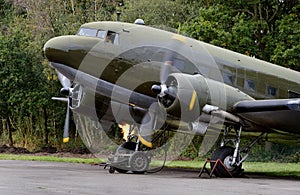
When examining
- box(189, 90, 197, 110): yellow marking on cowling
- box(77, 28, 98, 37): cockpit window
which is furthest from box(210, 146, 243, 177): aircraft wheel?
box(77, 28, 98, 37): cockpit window

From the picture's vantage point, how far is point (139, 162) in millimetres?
15820

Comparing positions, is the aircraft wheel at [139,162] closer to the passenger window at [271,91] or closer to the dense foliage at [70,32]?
the passenger window at [271,91]

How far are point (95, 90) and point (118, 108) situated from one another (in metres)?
1.74

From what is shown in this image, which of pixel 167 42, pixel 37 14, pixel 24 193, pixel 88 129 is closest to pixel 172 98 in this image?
pixel 167 42

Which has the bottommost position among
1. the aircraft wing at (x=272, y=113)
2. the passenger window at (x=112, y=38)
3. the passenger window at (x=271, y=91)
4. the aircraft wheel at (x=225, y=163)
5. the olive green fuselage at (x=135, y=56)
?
the aircraft wheel at (x=225, y=163)

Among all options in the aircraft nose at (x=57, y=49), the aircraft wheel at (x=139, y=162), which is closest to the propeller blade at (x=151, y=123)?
the aircraft wheel at (x=139, y=162)

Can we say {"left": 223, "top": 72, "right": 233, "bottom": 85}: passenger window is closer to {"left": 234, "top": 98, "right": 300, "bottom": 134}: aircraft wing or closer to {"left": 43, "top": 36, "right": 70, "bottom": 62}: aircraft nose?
{"left": 234, "top": 98, "right": 300, "bottom": 134}: aircraft wing

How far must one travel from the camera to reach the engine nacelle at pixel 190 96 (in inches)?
530

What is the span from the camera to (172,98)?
13.5 m

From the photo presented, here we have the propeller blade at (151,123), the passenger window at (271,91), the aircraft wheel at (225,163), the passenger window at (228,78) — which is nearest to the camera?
the aircraft wheel at (225,163)

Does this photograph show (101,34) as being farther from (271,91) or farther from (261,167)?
(261,167)

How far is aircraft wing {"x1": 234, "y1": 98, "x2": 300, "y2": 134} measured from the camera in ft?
45.9

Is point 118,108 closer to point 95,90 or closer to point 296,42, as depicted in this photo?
point 95,90

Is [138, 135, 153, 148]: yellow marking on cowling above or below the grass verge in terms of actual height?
above
